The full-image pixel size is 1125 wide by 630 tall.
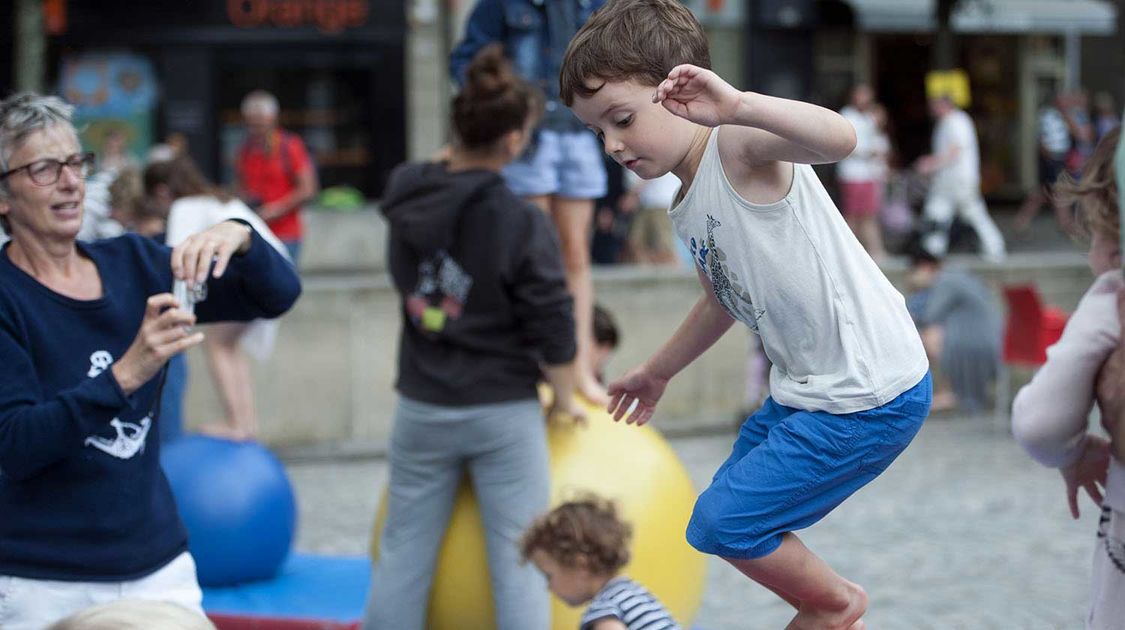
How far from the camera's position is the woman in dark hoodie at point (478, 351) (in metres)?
4.78

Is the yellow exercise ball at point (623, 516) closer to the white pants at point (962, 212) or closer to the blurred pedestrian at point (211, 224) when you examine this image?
the blurred pedestrian at point (211, 224)

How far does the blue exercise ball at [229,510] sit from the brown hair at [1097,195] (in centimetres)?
400

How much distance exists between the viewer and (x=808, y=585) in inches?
127

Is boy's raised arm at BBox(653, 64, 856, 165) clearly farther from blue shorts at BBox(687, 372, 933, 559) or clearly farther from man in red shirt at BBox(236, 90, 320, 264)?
man in red shirt at BBox(236, 90, 320, 264)

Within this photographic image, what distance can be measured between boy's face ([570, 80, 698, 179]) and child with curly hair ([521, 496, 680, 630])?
4.70 feet

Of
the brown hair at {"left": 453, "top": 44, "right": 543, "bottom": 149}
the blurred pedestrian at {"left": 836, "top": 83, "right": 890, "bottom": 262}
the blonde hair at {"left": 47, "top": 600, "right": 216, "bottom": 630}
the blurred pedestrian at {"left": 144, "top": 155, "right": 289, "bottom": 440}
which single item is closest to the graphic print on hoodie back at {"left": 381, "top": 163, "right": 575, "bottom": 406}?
the brown hair at {"left": 453, "top": 44, "right": 543, "bottom": 149}

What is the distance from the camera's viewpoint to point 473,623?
16.6ft

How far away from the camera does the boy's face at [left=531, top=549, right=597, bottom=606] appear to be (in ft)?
13.7

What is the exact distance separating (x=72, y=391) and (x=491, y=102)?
1.88m

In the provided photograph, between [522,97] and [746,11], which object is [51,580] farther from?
[746,11]

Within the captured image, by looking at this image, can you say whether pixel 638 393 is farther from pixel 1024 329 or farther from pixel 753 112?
pixel 1024 329

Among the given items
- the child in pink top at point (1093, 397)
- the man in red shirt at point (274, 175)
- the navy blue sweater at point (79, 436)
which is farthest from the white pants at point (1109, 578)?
the man in red shirt at point (274, 175)

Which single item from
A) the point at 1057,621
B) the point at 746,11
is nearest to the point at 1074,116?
the point at 746,11

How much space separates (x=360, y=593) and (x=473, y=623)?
1143 millimetres
